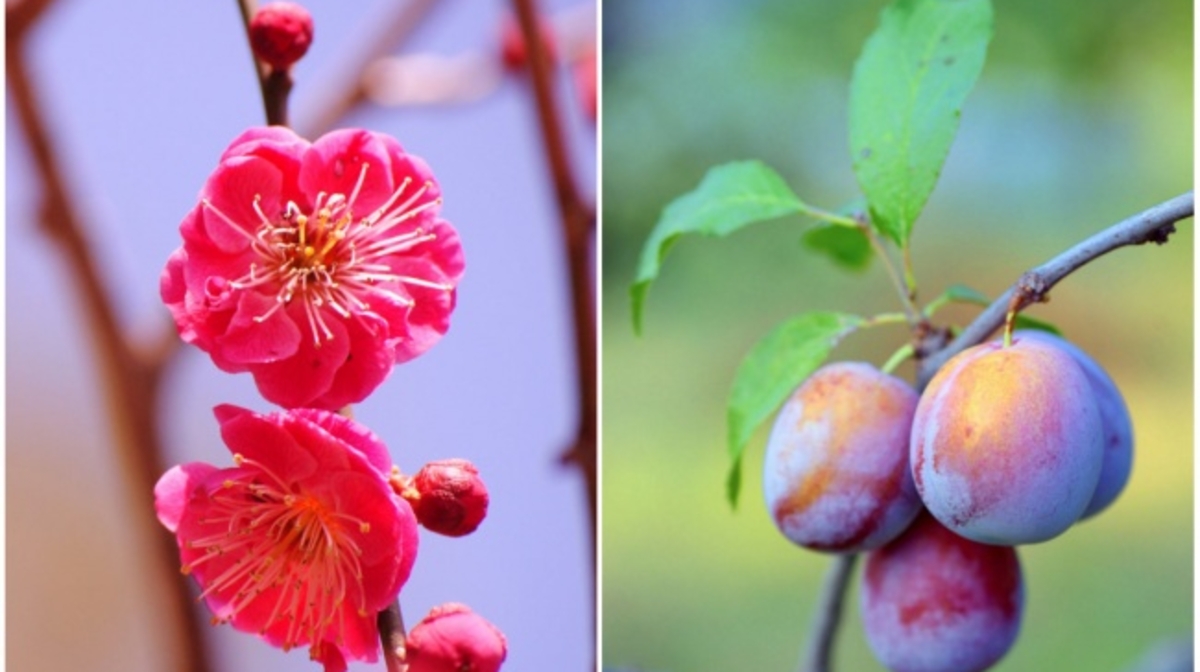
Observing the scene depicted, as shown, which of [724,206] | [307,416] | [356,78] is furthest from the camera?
[356,78]

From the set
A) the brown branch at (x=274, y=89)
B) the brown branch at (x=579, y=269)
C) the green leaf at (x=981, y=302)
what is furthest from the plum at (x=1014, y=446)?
the brown branch at (x=274, y=89)

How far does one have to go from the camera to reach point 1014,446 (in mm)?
937

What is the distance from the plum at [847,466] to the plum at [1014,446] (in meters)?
0.05

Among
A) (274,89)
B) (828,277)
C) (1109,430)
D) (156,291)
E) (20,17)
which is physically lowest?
(1109,430)

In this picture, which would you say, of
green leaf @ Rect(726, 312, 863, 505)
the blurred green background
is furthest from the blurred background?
green leaf @ Rect(726, 312, 863, 505)

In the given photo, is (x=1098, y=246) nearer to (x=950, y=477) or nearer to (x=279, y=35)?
(x=950, y=477)

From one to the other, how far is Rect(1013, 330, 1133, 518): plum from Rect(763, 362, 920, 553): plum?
4.3 inches

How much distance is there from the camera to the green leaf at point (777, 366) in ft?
3.74

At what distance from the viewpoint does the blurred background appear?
125 cm

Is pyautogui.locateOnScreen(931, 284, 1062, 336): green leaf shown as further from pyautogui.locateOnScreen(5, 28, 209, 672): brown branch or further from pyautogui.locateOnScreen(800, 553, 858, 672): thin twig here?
pyautogui.locateOnScreen(5, 28, 209, 672): brown branch

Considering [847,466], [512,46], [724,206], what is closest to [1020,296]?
[847,466]

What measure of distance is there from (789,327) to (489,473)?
0.33 metres

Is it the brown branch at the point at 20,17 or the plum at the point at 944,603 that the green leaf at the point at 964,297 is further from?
the brown branch at the point at 20,17

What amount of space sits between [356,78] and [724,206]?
1.21 ft
